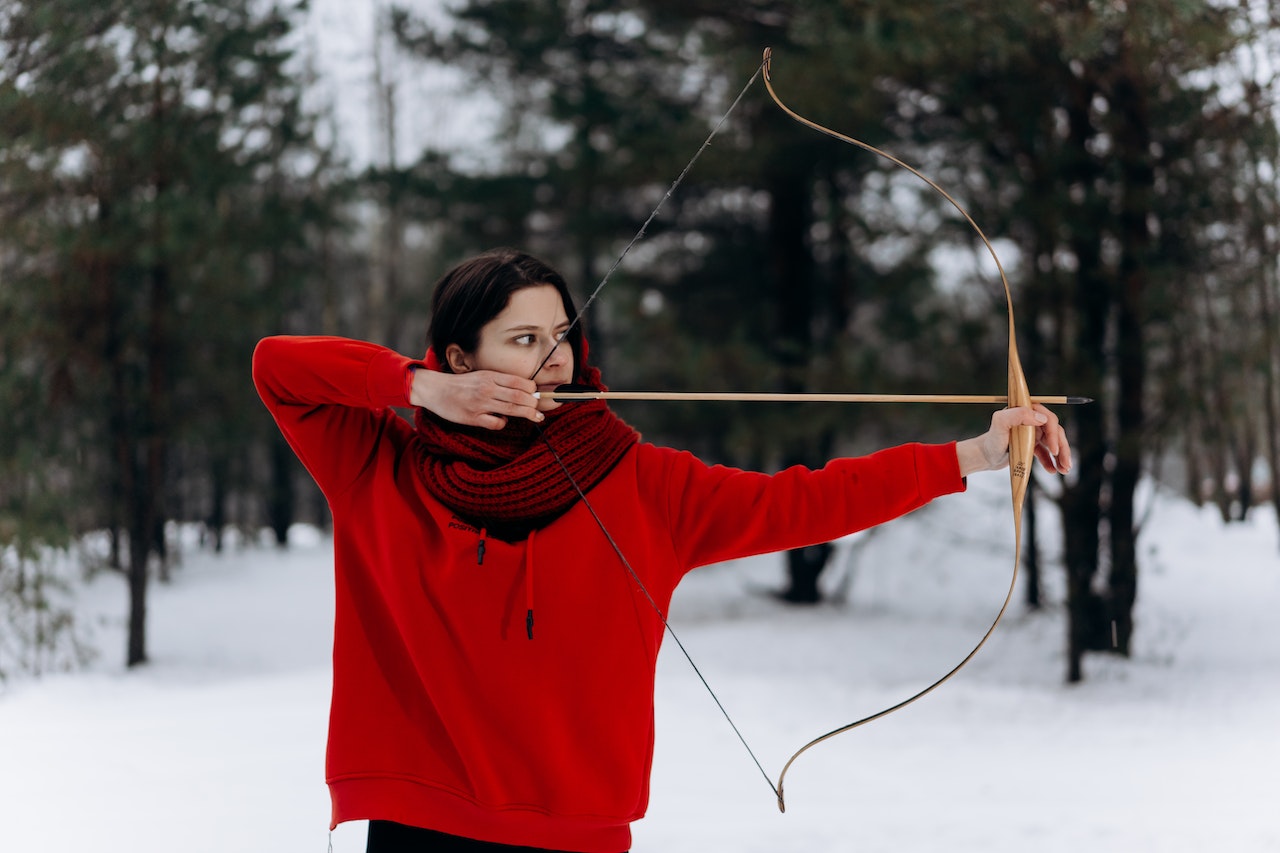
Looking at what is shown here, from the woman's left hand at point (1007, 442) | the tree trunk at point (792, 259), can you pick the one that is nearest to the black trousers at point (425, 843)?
the woman's left hand at point (1007, 442)

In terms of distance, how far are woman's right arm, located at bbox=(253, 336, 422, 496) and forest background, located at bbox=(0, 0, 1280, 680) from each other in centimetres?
329

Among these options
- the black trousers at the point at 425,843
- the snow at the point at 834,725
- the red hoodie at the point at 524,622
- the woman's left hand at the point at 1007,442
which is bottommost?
the snow at the point at 834,725

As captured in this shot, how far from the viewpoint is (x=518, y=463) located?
1216 mm

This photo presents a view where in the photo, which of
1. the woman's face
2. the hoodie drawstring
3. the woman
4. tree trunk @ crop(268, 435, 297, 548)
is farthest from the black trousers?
tree trunk @ crop(268, 435, 297, 548)

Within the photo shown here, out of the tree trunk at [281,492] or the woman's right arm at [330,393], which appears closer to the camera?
the woman's right arm at [330,393]

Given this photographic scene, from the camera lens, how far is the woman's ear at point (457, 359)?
1.30 metres

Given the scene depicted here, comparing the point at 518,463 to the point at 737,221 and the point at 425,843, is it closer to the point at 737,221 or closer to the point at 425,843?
the point at 425,843

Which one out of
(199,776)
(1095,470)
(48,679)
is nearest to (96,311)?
(48,679)

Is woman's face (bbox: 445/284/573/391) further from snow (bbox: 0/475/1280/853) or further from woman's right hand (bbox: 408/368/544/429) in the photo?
snow (bbox: 0/475/1280/853)

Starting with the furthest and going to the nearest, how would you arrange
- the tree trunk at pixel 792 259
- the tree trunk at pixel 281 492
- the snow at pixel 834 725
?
the tree trunk at pixel 281 492, the tree trunk at pixel 792 259, the snow at pixel 834 725

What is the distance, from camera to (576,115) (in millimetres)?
7750

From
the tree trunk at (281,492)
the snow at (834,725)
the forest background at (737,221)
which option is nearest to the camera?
the snow at (834,725)

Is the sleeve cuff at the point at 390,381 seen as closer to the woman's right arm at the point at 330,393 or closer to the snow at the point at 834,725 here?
the woman's right arm at the point at 330,393

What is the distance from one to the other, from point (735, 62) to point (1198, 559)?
17.4 ft
